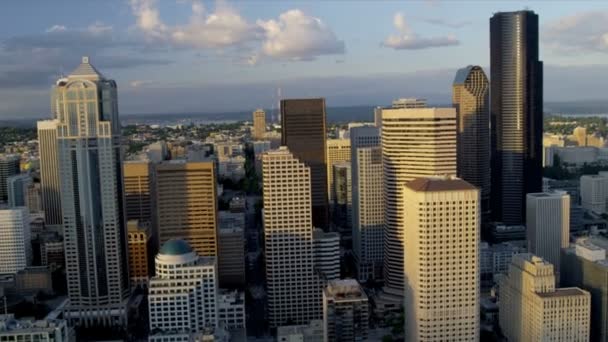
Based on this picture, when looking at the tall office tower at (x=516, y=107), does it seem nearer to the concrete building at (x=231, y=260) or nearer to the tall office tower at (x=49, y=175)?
the concrete building at (x=231, y=260)

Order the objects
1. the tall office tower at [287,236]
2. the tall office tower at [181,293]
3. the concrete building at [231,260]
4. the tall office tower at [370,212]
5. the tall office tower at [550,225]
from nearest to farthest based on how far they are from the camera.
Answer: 1. the tall office tower at [181,293]
2. the tall office tower at [287,236]
3. the concrete building at [231,260]
4. the tall office tower at [550,225]
5. the tall office tower at [370,212]

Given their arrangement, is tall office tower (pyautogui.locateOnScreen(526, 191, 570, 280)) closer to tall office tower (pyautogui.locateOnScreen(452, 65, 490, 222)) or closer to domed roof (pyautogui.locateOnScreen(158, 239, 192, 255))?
tall office tower (pyautogui.locateOnScreen(452, 65, 490, 222))

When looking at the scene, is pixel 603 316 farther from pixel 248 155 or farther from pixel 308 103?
pixel 248 155

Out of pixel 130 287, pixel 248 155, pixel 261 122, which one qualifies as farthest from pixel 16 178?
pixel 261 122

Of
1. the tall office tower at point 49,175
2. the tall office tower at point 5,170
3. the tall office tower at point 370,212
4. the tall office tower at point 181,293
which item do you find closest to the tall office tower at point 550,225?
the tall office tower at point 370,212

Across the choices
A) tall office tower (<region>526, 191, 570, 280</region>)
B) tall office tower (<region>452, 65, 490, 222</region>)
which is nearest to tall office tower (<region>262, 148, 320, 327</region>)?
tall office tower (<region>526, 191, 570, 280</region>)

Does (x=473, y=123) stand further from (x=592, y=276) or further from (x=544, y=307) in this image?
(x=544, y=307)

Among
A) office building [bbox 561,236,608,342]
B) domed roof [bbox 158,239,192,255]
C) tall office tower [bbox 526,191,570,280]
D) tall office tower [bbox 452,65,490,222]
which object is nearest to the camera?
office building [bbox 561,236,608,342]
